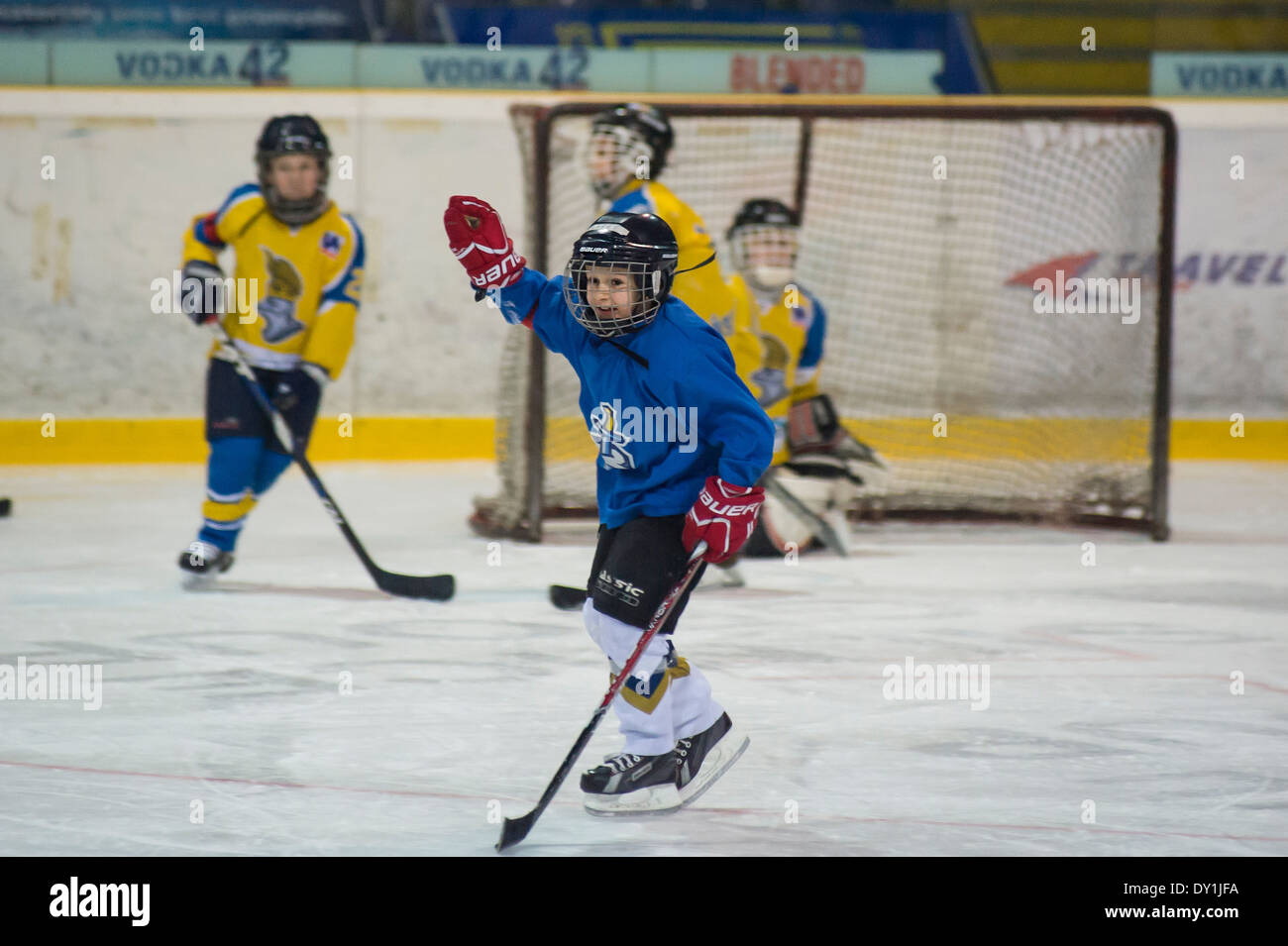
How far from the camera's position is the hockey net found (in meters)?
7.36

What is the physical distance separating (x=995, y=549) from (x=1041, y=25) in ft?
12.7

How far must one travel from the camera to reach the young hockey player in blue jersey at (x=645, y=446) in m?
2.45

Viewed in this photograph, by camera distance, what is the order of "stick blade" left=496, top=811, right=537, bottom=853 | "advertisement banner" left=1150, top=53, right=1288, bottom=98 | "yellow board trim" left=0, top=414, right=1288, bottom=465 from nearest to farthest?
"stick blade" left=496, top=811, right=537, bottom=853, "yellow board trim" left=0, top=414, right=1288, bottom=465, "advertisement banner" left=1150, top=53, right=1288, bottom=98

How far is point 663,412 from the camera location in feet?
8.21

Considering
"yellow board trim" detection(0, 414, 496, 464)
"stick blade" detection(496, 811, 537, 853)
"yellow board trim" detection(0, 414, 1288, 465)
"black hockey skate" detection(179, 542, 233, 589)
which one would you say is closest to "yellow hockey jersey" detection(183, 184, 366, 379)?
"black hockey skate" detection(179, 542, 233, 589)

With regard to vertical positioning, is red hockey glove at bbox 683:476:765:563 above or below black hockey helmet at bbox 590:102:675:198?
below

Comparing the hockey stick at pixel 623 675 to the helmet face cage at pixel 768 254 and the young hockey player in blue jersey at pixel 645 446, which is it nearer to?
the young hockey player in blue jersey at pixel 645 446

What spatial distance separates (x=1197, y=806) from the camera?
2564 mm

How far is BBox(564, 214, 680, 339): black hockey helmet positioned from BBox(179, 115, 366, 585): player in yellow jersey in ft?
7.63

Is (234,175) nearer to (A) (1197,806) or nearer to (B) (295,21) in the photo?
(B) (295,21)

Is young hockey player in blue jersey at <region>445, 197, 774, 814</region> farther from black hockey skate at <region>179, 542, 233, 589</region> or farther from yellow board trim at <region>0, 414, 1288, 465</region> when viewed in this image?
yellow board trim at <region>0, 414, 1288, 465</region>

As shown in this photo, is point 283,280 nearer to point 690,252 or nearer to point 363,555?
point 363,555

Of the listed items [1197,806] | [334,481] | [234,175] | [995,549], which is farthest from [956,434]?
[1197,806]

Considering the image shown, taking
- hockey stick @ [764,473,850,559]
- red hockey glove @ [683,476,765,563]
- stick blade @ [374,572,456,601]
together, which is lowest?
stick blade @ [374,572,456,601]
